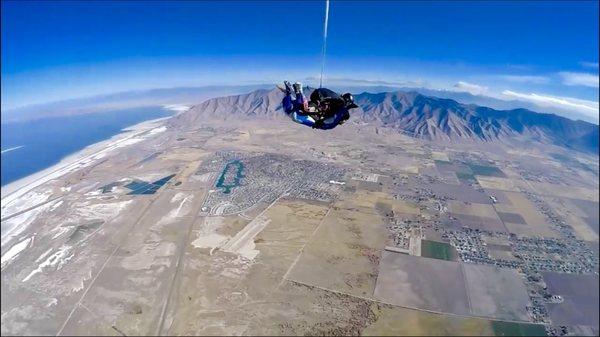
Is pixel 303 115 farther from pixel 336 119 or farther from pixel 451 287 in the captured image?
pixel 451 287

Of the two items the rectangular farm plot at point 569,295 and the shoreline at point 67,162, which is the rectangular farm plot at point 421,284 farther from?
the shoreline at point 67,162

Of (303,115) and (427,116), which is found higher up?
(427,116)

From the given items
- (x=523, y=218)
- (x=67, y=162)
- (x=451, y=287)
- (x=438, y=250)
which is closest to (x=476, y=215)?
→ (x=523, y=218)

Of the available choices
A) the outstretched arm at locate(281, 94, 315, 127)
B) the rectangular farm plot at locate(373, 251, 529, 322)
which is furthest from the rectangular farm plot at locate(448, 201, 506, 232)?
the outstretched arm at locate(281, 94, 315, 127)

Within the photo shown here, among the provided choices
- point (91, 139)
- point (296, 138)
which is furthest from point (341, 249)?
point (91, 139)

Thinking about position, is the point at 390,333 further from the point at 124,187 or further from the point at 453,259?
the point at 124,187
